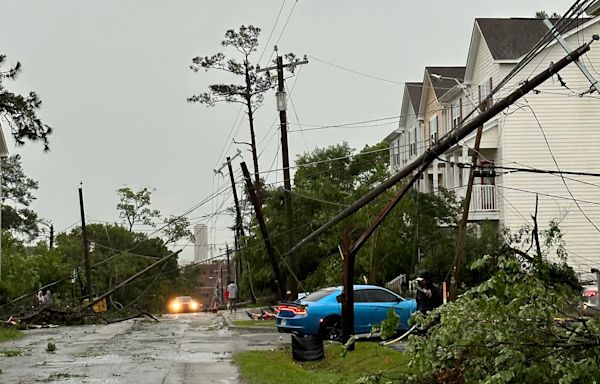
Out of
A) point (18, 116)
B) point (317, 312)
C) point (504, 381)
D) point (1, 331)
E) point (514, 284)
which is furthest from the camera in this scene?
point (1, 331)

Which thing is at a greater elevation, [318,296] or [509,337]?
[318,296]

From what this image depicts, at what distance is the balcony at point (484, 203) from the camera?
35.7 meters

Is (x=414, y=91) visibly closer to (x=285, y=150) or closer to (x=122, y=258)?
(x=285, y=150)

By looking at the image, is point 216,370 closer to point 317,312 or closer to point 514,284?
point 317,312

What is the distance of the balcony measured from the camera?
117 feet

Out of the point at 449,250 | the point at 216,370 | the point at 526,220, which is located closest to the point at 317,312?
the point at 216,370

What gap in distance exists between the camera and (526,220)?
34594 millimetres

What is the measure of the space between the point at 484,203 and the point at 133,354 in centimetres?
1896

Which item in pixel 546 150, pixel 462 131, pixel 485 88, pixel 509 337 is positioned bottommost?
pixel 509 337

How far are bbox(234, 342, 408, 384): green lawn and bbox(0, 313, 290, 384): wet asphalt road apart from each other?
428 mm

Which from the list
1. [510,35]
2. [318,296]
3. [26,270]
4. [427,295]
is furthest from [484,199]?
[26,270]

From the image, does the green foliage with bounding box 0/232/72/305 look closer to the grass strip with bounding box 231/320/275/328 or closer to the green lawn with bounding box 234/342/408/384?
the grass strip with bounding box 231/320/275/328

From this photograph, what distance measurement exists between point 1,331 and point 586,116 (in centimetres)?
2195

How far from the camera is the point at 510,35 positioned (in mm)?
36344
